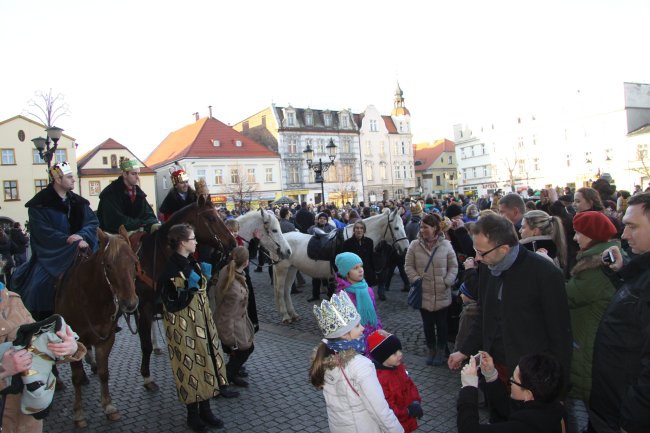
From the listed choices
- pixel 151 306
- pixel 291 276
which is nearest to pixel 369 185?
pixel 291 276

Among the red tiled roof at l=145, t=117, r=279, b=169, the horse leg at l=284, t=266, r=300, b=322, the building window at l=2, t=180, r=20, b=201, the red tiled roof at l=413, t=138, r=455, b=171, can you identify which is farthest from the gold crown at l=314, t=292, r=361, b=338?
the red tiled roof at l=413, t=138, r=455, b=171

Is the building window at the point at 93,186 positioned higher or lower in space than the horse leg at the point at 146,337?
higher

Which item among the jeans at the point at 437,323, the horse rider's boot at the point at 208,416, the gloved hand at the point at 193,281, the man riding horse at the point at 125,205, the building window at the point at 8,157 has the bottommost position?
the horse rider's boot at the point at 208,416

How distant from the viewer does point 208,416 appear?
15.5 feet

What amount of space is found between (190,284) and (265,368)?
2595 mm

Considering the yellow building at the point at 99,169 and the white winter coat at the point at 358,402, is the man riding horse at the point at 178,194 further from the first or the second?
the yellow building at the point at 99,169

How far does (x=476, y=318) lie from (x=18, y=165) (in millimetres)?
→ 47007

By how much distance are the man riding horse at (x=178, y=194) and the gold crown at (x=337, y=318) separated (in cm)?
479

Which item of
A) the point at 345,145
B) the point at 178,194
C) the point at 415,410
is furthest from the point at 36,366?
the point at 345,145

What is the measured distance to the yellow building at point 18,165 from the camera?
4012cm

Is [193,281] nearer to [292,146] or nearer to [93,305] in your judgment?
[93,305]

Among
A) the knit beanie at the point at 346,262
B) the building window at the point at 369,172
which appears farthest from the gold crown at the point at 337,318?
the building window at the point at 369,172

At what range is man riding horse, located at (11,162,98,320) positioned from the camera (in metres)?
5.45

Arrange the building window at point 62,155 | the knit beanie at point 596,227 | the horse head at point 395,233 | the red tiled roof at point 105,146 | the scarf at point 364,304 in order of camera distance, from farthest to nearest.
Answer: the red tiled roof at point 105,146 < the building window at point 62,155 < the horse head at point 395,233 < the scarf at point 364,304 < the knit beanie at point 596,227
